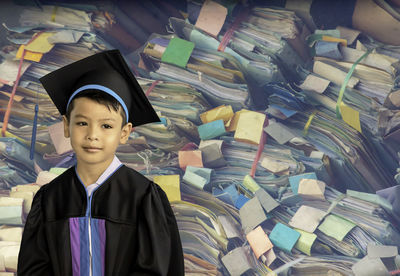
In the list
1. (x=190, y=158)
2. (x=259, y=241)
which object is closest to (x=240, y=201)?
(x=259, y=241)

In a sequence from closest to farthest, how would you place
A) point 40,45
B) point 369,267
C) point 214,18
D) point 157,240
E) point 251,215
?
point 157,240 < point 369,267 < point 251,215 < point 214,18 < point 40,45

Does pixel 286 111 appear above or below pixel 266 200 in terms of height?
above

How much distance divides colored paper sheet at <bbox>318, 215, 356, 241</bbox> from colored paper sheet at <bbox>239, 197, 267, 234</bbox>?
0.86 feet

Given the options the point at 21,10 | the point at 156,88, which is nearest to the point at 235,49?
the point at 156,88

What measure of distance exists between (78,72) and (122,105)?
13 centimetres

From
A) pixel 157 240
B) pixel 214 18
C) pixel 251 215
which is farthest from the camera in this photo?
pixel 214 18

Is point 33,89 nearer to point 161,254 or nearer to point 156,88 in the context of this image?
point 156,88

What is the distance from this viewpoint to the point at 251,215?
2.26 m

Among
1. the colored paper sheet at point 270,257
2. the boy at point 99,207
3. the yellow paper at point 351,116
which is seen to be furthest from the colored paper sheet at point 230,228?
the boy at point 99,207

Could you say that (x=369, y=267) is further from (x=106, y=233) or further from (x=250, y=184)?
(x=106, y=233)

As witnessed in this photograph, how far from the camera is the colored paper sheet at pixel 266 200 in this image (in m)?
2.26

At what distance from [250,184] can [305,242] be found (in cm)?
35

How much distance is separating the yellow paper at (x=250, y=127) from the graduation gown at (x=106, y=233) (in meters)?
1.22

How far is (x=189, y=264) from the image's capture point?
89.9 inches
